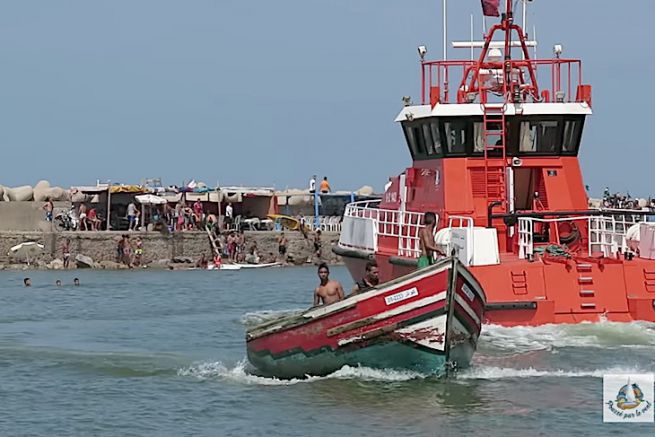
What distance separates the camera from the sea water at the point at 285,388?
1437 centimetres

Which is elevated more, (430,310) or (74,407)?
(430,310)

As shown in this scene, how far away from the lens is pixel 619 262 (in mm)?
18688

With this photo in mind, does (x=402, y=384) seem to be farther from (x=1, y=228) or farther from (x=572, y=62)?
(x=1, y=228)

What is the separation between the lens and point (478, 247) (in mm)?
18406

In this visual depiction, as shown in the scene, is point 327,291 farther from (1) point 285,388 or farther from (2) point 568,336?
(2) point 568,336

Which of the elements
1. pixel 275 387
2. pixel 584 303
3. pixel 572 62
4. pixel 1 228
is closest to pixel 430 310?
pixel 275 387

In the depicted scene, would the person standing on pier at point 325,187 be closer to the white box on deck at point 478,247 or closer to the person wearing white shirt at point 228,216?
the person wearing white shirt at point 228,216

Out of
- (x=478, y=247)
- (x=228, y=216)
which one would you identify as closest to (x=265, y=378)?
(x=478, y=247)

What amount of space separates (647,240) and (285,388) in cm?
699

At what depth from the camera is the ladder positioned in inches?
830

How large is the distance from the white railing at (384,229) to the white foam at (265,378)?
11.9 feet

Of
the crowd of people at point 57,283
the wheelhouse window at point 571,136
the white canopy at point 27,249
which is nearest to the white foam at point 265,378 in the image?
the wheelhouse window at point 571,136

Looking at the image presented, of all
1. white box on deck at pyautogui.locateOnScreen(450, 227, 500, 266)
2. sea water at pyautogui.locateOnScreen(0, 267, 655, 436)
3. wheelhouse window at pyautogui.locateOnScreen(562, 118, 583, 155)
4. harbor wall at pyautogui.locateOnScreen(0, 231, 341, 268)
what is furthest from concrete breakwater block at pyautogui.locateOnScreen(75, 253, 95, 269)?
white box on deck at pyautogui.locateOnScreen(450, 227, 500, 266)

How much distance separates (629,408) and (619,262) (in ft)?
13.4
